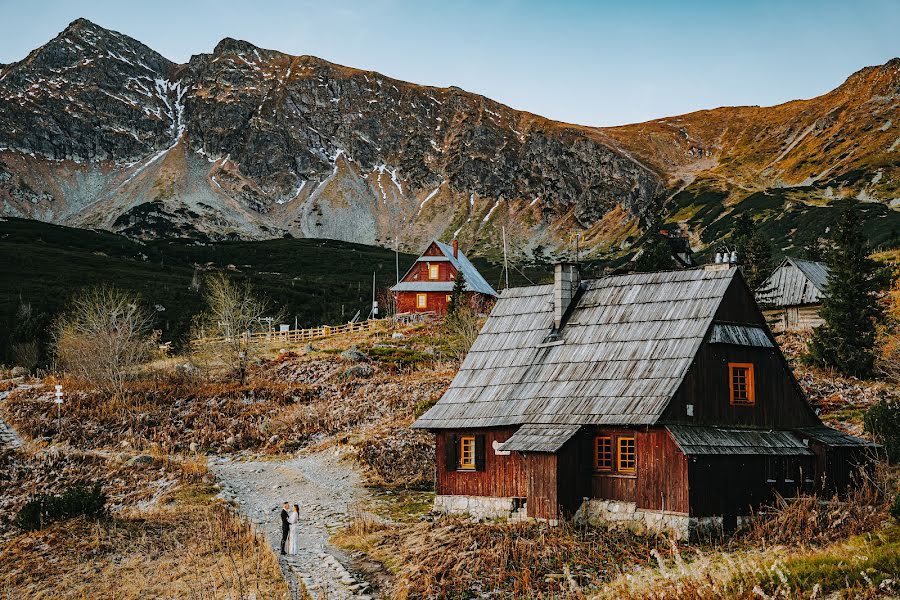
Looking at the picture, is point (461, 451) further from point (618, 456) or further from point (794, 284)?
point (794, 284)

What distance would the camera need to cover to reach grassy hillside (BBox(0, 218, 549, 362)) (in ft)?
361

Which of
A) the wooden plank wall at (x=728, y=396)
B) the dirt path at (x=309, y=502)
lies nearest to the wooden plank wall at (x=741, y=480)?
the wooden plank wall at (x=728, y=396)

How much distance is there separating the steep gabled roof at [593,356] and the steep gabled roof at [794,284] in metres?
32.0

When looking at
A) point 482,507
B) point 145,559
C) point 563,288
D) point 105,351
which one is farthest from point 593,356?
point 105,351

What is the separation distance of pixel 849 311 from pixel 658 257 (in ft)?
44.6

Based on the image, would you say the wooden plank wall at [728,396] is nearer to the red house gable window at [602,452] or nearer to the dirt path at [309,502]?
the red house gable window at [602,452]

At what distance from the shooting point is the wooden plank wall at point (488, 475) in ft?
88.6

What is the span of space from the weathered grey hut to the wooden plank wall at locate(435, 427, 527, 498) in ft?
113

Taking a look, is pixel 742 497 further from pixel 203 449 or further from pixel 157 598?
pixel 203 449

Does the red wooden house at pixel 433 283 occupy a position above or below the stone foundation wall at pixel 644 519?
above

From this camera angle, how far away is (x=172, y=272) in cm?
15300

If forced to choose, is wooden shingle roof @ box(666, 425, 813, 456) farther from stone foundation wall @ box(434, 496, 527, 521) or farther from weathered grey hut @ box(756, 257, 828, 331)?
weathered grey hut @ box(756, 257, 828, 331)

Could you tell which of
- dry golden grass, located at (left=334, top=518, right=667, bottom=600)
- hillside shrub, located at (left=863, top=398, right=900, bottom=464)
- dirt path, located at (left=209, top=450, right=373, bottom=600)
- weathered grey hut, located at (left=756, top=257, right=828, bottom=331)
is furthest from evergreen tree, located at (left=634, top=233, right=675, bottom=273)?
dry golden grass, located at (left=334, top=518, right=667, bottom=600)

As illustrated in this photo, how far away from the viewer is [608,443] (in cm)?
2570
